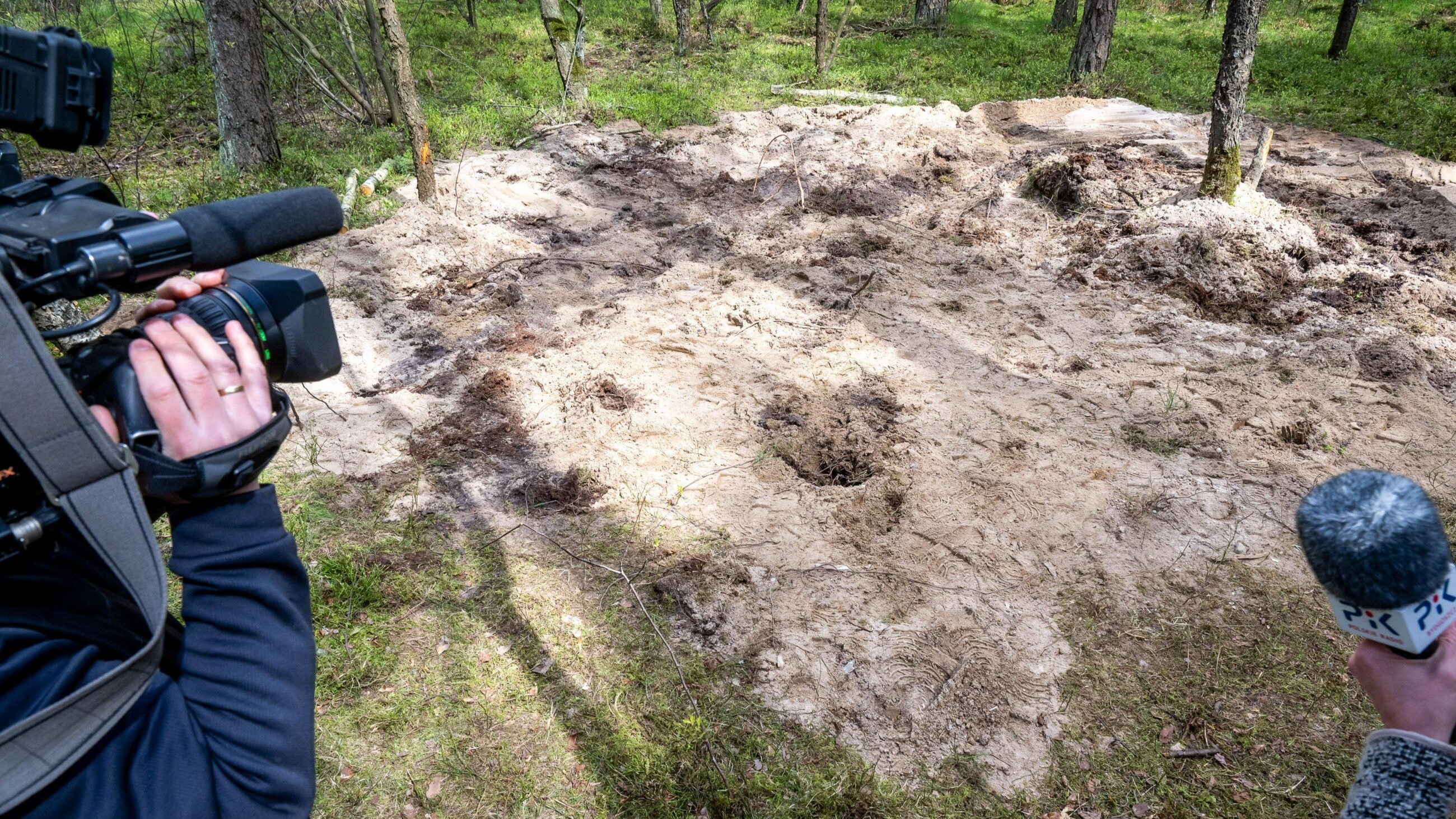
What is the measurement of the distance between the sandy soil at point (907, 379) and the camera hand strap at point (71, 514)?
2.03 m

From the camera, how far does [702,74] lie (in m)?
9.48

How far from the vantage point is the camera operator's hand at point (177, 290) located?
1.18m

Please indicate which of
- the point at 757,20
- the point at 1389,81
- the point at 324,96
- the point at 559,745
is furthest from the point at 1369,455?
the point at 757,20

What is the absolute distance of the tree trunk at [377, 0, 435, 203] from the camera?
543 cm

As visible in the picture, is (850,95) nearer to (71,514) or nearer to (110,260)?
(110,260)

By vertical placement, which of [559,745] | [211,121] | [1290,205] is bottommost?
[559,745]

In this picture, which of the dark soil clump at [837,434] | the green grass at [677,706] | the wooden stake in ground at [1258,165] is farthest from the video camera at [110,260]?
the wooden stake in ground at [1258,165]

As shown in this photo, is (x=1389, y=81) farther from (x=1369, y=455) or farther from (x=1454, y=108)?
(x=1369, y=455)

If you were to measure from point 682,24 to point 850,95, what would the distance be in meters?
3.14

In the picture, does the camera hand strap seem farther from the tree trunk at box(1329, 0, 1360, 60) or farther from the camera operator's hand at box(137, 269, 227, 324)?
the tree trunk at box(1329, 0, 1360, 60)

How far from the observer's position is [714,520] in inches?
133

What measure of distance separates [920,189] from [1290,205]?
269 centimetres

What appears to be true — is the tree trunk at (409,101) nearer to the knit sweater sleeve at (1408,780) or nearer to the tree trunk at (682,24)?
the tree trunk at (682,24)

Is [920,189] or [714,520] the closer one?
[714,520]
